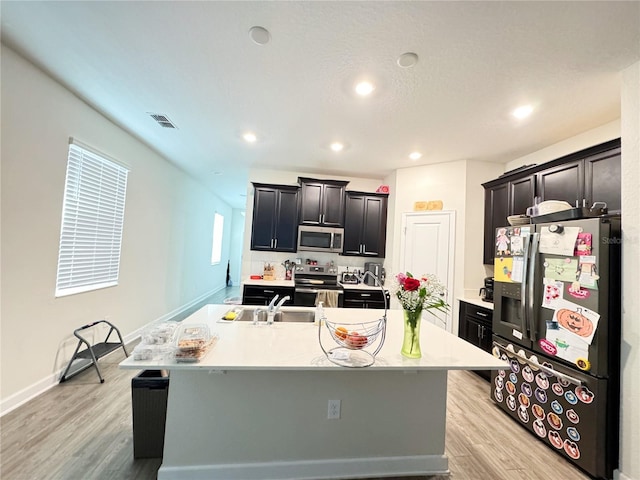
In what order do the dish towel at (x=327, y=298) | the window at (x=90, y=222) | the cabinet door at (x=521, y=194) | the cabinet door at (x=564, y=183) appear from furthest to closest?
the dish towel at (x=327, y=298)
the cabinet door at (x=521, y=194)
the window at (x=90, y=222)
the cabinet door at (x=564, y=183)

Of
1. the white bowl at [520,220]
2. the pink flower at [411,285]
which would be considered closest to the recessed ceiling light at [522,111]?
the white bowl at [520,220]

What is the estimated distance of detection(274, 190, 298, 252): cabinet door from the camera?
4258mm

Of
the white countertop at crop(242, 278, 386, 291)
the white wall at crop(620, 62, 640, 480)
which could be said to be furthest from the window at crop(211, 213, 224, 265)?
the white wall at crop(620, 62, 640, 480)

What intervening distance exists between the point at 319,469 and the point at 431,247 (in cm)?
310

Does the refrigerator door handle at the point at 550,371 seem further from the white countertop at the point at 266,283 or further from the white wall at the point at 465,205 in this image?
the white countertop at the point at 266,283

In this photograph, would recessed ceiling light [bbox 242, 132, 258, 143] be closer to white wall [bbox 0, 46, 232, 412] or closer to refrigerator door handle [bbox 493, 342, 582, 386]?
white wall [bbox 0, 46, 232, 412]

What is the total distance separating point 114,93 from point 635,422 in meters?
4.78

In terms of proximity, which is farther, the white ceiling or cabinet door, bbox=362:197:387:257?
cabinet door, bbox=362:197:387:257

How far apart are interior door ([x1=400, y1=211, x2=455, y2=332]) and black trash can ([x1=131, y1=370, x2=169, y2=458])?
127 inches

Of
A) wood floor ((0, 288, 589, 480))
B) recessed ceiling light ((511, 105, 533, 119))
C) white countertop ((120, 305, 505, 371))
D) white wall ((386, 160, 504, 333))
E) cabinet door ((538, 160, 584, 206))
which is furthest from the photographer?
white wall ((386, 160, 504, 333))

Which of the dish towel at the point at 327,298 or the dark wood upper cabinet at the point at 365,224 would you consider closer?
the dish towel at the point at 327,298

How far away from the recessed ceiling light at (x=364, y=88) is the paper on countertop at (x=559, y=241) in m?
1.84

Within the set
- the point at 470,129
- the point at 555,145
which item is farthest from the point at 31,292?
the point at 555,145

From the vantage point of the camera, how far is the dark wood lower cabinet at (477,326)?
9.69ft
